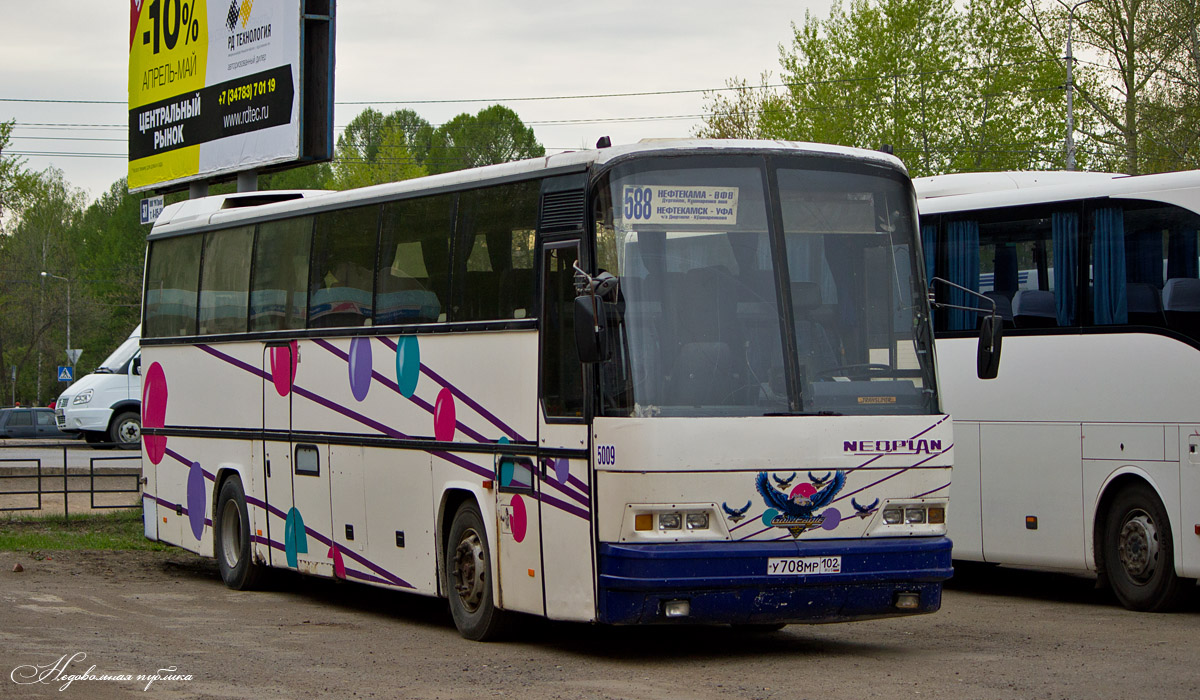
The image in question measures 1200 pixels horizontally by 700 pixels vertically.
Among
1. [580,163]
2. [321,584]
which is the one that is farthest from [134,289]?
[580,163]

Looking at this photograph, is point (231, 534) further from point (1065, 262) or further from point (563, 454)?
point (1065, 262)

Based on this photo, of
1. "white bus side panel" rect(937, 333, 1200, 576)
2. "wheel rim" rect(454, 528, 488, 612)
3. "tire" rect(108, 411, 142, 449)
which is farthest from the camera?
"tire" rect(108, 411, 142, 449)

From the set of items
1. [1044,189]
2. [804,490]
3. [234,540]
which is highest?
[1044,189]

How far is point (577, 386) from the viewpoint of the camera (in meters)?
10.0

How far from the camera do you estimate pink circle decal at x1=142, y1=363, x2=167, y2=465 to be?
1706 cm

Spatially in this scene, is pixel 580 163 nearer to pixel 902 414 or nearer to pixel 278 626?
pixel 902 414

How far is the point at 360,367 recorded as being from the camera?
1302 cm

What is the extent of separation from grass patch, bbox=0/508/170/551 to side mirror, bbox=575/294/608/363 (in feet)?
36.3

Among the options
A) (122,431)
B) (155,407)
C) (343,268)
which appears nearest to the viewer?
(343,268)

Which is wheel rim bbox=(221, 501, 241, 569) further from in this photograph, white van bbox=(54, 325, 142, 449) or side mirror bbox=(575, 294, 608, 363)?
white van bbox=(54, 325, 142, 449)

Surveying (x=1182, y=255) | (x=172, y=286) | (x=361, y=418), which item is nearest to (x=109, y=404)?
(x=172, y=286)

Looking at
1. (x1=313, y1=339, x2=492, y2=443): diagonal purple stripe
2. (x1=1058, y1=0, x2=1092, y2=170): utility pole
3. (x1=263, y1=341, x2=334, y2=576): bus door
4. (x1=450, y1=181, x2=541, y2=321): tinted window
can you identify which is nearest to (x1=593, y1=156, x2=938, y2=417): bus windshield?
(x1=450, y1=181, x2=541, y2=321): tinted window

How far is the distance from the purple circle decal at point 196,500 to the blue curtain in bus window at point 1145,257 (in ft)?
29.7

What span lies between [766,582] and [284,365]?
20.1ft
